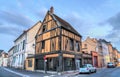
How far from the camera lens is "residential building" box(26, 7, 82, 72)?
80.6ft

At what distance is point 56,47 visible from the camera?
82.3 ft

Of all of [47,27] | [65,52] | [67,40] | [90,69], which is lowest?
[90,69]

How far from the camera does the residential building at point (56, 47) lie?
24.6 m

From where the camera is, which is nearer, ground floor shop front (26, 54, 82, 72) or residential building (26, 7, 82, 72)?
ground floor shop front (26, 54, 82, 72)

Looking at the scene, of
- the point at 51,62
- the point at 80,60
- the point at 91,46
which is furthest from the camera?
the point at 91,46

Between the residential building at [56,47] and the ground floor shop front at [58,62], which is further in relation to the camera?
the residential building at [56,47]

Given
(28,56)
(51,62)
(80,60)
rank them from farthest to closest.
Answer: (28,56), (80,60), (51,62)

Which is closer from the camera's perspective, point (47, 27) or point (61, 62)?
point (61, 62)

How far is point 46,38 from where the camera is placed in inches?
1113

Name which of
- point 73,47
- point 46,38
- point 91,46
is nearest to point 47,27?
point 46,38

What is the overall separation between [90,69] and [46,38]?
9.67m

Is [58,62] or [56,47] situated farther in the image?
[56,47]

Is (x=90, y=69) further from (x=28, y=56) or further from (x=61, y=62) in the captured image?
(x=28, y=56)

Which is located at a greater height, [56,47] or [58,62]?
[56,47]
